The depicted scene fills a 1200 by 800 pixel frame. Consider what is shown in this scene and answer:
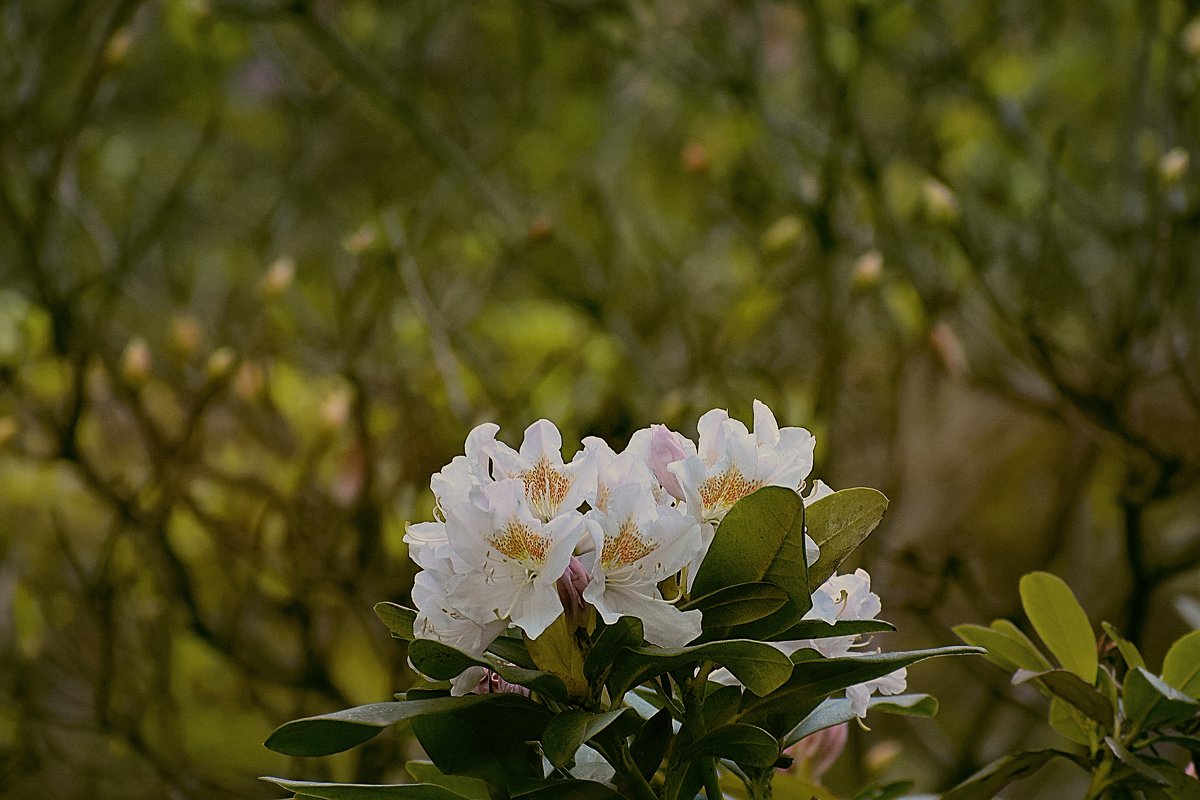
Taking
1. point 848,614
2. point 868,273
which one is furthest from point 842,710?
point 868,273

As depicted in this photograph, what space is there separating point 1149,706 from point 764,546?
259 millimetres

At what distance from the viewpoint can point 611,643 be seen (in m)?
0.54

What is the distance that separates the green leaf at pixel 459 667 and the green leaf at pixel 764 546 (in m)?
0.08

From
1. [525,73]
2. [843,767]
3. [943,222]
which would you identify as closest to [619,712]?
[943,222]

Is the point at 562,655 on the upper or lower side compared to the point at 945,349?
lower

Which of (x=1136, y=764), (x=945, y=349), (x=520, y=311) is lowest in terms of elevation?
(x=1136, y=764)

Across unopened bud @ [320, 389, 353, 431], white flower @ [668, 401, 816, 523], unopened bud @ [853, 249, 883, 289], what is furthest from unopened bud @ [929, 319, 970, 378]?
white flower @ [668, 401, 816, 523]

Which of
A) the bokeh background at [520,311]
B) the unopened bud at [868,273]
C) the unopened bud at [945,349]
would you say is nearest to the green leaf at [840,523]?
the bokeh background at [520,311]

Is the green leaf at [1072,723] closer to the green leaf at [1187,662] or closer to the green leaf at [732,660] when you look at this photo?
the green leaf at [1187,662]

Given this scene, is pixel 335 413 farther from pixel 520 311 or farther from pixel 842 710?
pixel 520 311

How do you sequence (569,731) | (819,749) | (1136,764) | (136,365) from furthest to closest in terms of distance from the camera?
1. (136,365)
2. (819,749)
3. (1136,764)
4. (569,731)

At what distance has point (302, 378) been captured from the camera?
2.33 metres

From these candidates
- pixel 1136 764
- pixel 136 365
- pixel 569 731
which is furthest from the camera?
pixel 136 365

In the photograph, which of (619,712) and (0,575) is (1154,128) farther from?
(0,575)
